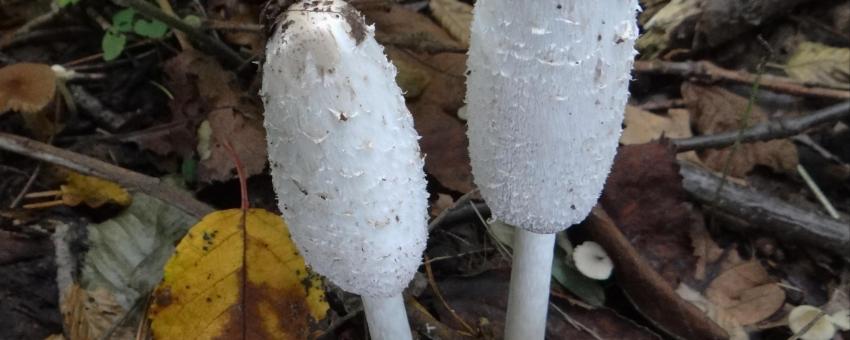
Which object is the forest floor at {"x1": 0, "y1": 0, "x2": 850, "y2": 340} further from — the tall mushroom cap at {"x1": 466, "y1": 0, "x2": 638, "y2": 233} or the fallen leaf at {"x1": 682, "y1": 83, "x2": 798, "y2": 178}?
the tall mushroom cap at {"x1": 466, "y1": 0, "x2": 638, "y2": 233}

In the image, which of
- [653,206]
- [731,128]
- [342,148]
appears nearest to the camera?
[342,148]

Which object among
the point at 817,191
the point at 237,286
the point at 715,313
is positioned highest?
the point at 237,286

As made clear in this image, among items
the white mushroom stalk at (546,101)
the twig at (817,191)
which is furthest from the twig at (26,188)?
the twig at (817,191)

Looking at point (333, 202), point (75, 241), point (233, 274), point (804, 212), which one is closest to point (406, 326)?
point (233, 274)

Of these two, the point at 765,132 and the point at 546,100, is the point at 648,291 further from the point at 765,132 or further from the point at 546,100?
the point at 546,100

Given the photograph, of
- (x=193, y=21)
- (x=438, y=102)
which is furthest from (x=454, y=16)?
(x=193, y=21)

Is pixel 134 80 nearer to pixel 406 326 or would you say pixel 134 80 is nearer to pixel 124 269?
pixel 124 269

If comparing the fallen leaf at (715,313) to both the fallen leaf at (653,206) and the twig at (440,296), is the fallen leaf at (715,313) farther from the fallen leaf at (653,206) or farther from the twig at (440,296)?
the twig at (440,296)
